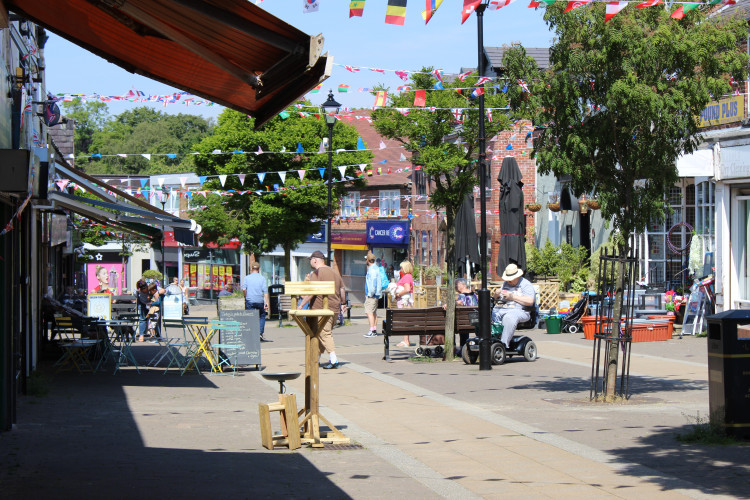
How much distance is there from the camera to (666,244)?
25.2m

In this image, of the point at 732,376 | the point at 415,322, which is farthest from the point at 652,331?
the point at 732,376

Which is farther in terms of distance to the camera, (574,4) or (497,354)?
(497,354)

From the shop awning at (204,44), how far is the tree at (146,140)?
86.1 m

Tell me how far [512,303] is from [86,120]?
9798 centimetres

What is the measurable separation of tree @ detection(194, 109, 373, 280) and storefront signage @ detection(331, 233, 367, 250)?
17.4 m

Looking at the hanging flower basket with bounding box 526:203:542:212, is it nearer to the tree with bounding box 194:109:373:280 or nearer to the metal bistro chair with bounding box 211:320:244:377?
the tree with bounding box 194:109:373:280

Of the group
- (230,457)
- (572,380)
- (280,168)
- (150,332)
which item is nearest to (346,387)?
(572,380)

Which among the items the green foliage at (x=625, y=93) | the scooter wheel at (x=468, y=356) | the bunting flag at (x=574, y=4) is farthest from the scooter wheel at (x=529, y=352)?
the bunting flag at (x=574, y=4)

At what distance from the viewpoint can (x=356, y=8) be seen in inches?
345

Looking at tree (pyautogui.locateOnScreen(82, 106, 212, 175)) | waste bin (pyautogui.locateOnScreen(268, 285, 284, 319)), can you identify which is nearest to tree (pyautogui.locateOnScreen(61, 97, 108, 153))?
tree (pyautogui.locateOnScreen(82, 106, 212, 175))

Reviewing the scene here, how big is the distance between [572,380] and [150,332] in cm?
1397

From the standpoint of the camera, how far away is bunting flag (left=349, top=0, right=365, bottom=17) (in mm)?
8711

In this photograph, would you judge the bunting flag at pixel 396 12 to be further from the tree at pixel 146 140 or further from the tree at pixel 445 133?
the tree at pixel 146 140

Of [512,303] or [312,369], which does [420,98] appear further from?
[312,369]
